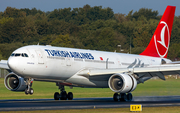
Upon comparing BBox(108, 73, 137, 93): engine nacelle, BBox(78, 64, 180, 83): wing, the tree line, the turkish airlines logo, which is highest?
the tree line

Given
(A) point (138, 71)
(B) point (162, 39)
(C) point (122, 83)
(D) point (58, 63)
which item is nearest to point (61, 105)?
(D) point (58, 63)

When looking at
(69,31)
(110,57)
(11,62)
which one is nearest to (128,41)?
(69,31)

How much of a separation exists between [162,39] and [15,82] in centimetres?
2062

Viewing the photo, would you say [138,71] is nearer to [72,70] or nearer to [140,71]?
[140,71]

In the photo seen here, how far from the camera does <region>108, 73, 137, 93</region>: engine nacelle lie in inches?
1190

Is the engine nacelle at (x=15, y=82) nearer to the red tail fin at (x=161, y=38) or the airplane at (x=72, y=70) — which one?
the airplane at (x=72, y=70)

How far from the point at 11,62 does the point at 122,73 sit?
32.6ft

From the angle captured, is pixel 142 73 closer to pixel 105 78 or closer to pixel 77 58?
pixel 105 78

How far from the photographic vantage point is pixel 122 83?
30.9 metres

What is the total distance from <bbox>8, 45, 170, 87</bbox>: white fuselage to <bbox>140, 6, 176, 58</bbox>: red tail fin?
8.36 metres

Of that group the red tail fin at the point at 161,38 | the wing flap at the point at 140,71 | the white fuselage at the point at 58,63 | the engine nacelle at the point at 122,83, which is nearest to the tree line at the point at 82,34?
the red tail fin at the point at 161,38

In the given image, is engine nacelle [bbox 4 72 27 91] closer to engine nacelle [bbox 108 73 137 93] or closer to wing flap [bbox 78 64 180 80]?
wing flap [bbox 78 64 180 80]

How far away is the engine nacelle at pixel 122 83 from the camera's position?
30.2 meters

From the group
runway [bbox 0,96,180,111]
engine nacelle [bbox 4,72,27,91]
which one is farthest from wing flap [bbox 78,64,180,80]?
engine nacelle [bbox 4,72,27,91]
